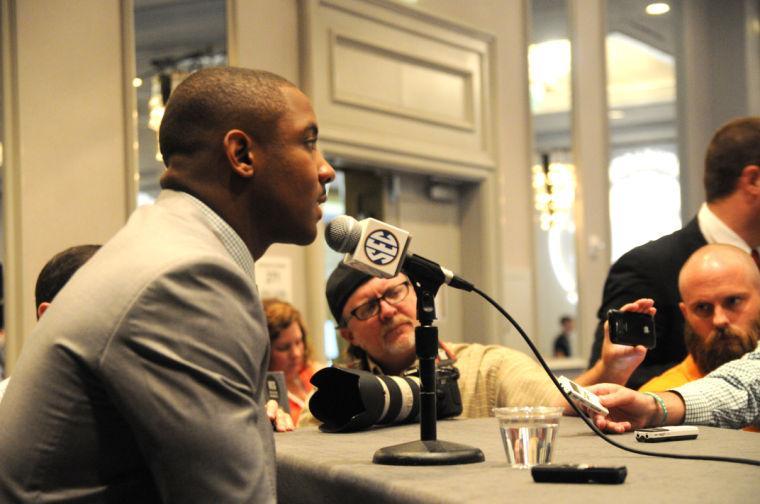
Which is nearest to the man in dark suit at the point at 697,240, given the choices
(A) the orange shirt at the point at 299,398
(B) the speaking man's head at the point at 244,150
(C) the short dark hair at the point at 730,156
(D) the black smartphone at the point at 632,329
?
(C) the short dark hair at the point at 730,156

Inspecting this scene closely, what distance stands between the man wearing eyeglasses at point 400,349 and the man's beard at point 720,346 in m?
0.36

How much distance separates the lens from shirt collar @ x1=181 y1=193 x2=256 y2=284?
136 cm

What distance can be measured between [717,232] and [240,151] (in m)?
1.83

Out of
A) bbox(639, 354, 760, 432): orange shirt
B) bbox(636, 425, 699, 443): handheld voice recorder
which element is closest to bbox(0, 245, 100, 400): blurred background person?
bbox(636, 425, 699, 443): handheld voice recorder

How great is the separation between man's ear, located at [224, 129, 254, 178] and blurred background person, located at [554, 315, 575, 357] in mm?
4498

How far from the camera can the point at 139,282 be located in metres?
1.14

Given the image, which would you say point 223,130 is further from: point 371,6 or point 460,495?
point 371,6

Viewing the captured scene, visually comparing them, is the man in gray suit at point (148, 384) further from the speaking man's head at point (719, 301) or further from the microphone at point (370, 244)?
the speaking man's head at point (719, 301)

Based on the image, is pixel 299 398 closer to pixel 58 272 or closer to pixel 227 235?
pixel 58 272

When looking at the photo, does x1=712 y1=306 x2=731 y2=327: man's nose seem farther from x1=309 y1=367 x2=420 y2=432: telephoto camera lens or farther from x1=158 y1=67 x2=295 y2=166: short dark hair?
x1=158 y1=67 x2=295 y2=166: short dark hair

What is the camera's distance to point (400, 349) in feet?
8.32

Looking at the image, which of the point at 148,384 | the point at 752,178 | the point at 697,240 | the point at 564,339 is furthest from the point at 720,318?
the point at 564,339

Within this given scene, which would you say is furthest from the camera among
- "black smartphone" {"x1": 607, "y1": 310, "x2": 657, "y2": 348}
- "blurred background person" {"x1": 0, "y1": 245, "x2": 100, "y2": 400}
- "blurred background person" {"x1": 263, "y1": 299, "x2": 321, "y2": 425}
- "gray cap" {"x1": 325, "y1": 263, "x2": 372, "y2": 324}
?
"blurred background person" {"x1": 263, "y1": 299, "x2": 321, "y2": 425}

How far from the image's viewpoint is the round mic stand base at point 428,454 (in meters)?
1.37
